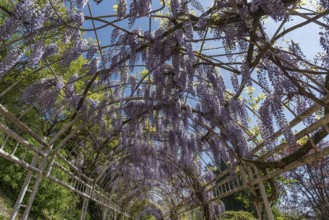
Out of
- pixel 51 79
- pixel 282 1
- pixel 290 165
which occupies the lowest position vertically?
pixel 290 165

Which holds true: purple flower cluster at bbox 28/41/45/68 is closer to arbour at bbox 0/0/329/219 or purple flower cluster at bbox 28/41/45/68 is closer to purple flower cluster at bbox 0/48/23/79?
arbour at bbox 0/0/329/219

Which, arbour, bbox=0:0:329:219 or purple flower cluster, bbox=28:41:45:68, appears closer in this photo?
arbour, bbox=0:0:329:219

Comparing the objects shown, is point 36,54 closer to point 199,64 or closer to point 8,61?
point 8,61

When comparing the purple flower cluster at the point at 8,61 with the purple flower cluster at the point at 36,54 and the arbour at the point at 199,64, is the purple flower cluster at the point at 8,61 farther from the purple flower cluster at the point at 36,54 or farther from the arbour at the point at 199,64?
the purple flower cluster at the point at 36,54

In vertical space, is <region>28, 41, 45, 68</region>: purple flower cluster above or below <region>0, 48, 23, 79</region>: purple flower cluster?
above

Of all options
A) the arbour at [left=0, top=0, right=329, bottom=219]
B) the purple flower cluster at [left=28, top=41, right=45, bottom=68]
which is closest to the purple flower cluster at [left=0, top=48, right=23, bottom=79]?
the arbour at [left=0, top=0, right=329, bottom=219]

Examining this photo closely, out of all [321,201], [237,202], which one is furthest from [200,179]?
[237,202]

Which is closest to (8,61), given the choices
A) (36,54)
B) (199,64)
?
(36,54)

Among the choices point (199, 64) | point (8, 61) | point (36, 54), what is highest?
point (199, 64)

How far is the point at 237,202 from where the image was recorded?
2409 cm

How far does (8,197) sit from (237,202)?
19.9m

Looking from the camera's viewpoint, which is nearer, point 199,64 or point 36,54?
point 36,54

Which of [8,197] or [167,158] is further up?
[167,158]

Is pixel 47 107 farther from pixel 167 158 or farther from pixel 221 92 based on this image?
pixel 167 158
